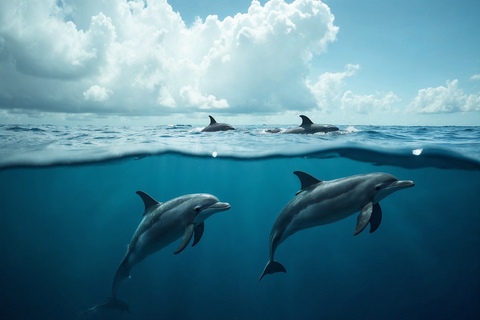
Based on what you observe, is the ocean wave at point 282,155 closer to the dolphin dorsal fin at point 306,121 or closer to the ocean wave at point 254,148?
the ocean wave at point 254,148

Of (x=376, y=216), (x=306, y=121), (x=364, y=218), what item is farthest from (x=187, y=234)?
(x=306, y=121)

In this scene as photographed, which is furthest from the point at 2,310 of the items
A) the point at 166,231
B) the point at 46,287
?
the point at 166,231

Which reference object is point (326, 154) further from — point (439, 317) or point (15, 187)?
point (15, 187)

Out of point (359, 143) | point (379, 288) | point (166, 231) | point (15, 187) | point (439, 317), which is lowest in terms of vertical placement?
point (379, 288)

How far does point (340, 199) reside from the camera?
189 inches

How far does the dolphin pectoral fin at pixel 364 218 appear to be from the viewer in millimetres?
4211

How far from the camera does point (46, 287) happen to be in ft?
43.5

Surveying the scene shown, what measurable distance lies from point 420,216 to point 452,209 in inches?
116

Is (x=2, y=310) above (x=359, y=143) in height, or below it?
below

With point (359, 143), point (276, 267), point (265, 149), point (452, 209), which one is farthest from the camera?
point (452, 209)

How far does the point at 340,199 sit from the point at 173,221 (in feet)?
11.5

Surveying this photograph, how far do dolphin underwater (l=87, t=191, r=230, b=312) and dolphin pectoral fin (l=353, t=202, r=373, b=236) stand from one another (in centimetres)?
247

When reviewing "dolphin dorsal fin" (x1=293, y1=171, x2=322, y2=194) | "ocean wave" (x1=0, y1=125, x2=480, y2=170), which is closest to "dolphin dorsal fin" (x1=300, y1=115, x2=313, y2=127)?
"ocean wave" (x1=0, y1=125, x2=480, y2=170)

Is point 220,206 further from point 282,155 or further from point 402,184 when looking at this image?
point 282,155
